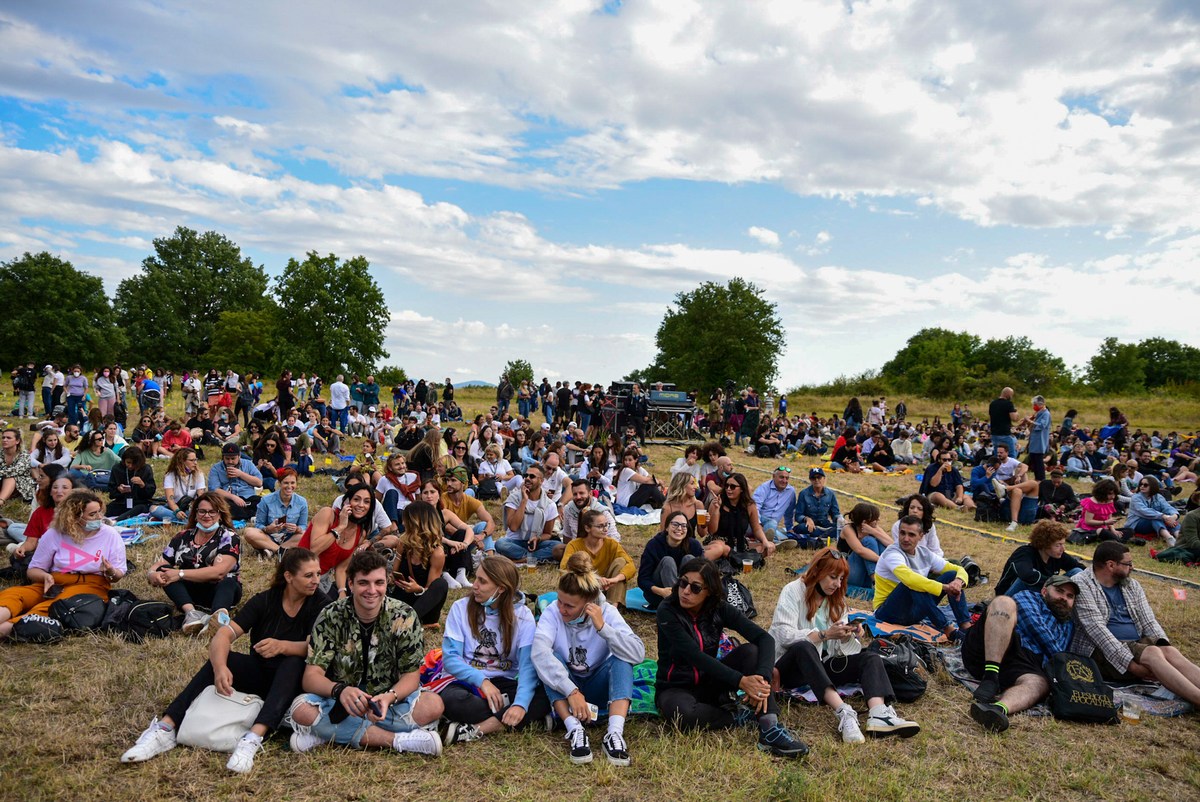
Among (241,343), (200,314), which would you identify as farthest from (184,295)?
(241,343)

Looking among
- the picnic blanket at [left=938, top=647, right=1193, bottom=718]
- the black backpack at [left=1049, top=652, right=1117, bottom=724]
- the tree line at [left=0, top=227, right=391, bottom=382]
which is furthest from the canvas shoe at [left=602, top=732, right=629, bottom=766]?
the tree line at [left=0, top=227, right=391, bottom=382]

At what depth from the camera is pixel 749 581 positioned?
26.0 ft

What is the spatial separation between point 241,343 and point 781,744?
58815 mm

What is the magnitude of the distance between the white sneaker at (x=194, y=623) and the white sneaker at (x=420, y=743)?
2.51 meters

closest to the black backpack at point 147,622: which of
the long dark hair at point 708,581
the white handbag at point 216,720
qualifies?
the white handbag at point 216,720

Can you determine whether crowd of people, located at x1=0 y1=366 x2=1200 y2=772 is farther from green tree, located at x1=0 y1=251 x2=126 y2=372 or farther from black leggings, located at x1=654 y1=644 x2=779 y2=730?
green tree, located at x1=0 y1=251 x2=126 y2=372

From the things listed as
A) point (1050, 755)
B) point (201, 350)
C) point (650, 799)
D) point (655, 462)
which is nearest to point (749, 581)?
point (1050, 755)

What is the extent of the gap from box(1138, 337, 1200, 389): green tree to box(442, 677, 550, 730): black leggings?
79.8 metres

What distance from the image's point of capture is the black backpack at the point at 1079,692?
4719mm

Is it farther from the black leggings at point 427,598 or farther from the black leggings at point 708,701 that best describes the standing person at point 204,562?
the black leggings at point 708,701

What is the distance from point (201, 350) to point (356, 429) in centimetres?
4697

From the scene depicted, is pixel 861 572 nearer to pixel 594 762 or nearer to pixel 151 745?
pixel 594 762

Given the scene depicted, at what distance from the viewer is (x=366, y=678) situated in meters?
4.25

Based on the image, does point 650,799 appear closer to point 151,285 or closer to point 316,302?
point 316,302
